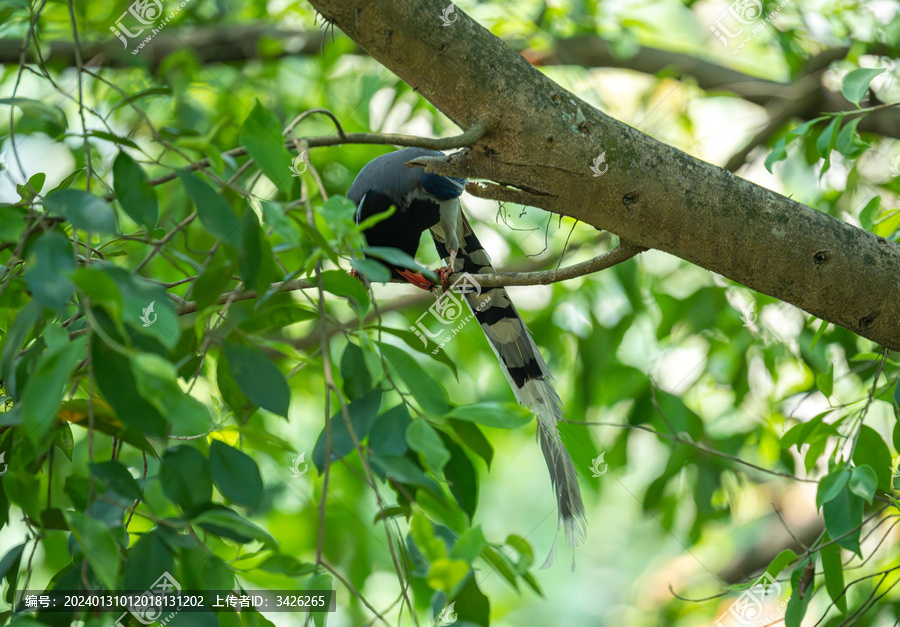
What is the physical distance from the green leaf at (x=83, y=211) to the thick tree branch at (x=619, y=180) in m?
0.62

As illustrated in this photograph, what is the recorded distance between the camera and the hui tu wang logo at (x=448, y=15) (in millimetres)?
1323

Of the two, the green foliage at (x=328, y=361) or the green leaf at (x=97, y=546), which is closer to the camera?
the green leaf at (x=97, y=546)

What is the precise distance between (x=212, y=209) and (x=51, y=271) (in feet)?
0.67

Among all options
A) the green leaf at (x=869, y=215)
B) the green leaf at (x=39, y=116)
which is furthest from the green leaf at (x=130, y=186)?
the green leaf at (x=869, y=215)

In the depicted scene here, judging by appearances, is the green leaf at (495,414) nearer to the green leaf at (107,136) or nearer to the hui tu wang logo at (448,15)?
the green leaf at (107,136)

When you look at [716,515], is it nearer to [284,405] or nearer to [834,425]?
[834,425]

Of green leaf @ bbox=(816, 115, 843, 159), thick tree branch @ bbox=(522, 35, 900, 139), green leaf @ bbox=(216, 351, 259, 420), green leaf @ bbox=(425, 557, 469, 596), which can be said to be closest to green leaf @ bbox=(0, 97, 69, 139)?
green leaf @ bbox=(216, 351, 259, 420)

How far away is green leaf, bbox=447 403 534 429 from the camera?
0.89 m

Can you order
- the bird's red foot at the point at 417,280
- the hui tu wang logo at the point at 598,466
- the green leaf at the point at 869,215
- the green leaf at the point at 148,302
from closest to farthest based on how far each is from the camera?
the green leaf at the point at 148,302 → the green leaf at the point at 869,215 → the bird's red foot at the point at 417,280 → the hui tu wang logo at the point at 598,466

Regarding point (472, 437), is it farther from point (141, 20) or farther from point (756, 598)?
point (141, 20)

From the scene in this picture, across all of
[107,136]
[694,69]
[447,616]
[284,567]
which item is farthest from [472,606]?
[694,69]

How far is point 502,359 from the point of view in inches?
95.6

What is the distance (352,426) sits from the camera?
94cm

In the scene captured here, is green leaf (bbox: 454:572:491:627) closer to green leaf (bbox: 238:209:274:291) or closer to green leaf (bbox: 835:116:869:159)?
green leaf (bbox: 238:209:274:291)
